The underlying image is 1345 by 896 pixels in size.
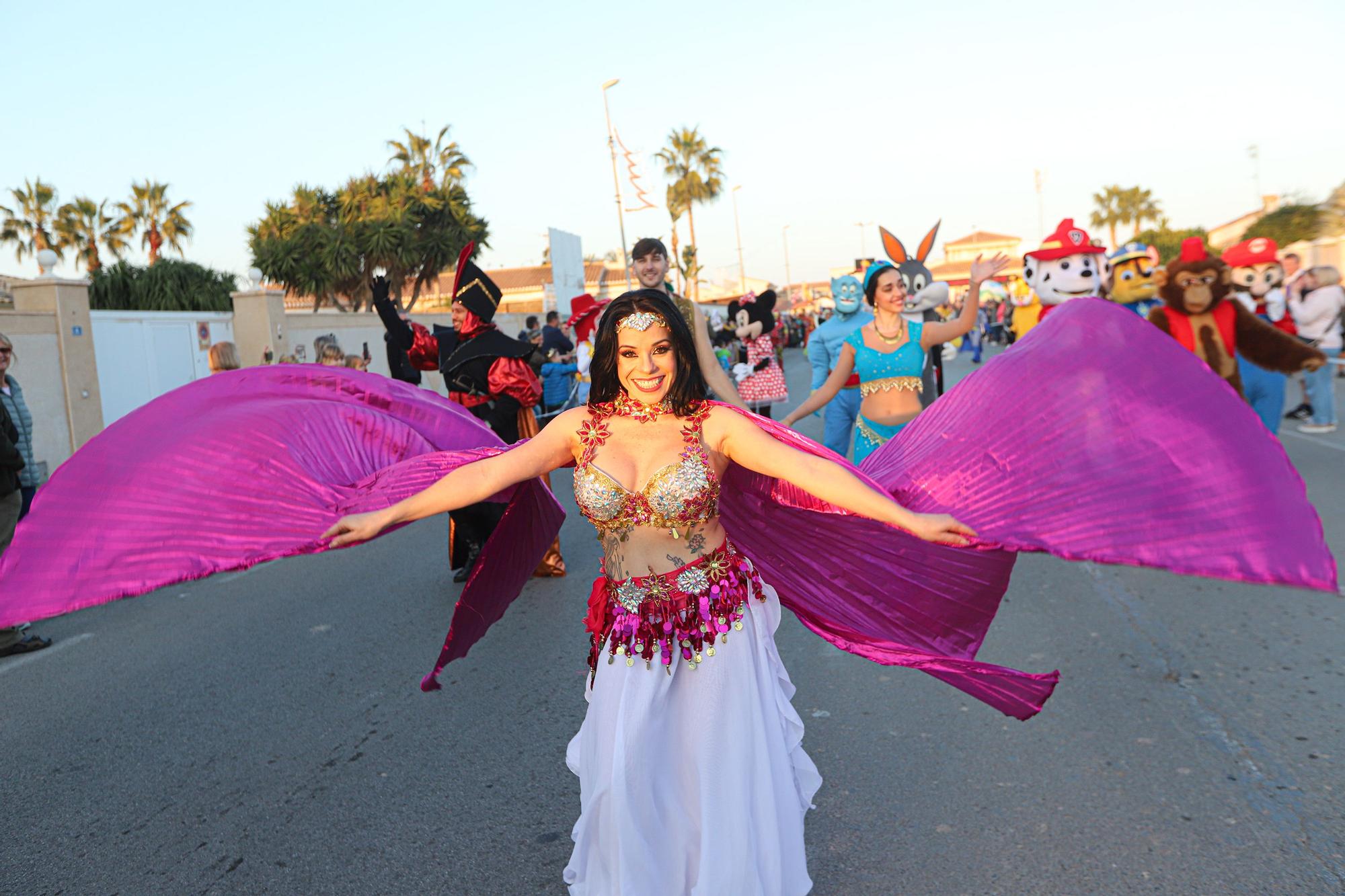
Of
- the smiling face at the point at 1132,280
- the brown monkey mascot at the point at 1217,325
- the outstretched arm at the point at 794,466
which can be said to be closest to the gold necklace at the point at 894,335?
the brown monkey mascot at the point at 1217,325

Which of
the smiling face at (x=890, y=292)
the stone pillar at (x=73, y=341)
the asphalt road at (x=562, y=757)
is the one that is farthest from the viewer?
the stone pillar at (x=73, y=341)

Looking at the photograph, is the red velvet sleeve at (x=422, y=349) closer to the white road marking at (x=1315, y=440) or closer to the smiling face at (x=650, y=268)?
the smiling face at (x=650, y=268)

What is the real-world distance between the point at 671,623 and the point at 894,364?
11.5 ft

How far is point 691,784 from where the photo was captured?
9.07 feet

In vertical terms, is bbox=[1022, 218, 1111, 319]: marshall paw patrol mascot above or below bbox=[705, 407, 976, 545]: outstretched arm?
above

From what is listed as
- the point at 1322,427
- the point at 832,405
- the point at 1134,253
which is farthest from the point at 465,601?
the point at 1322,427

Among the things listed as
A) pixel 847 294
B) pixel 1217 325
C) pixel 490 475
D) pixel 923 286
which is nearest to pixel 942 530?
pixel 490 475

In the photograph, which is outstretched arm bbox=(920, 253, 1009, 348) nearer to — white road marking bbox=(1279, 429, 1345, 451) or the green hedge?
white road marking bbox=(1279, 429, 1345, 451)

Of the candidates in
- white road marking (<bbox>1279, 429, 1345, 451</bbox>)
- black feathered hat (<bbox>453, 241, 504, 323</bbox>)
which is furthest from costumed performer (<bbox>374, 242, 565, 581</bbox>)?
white road marking (<bbox>1279, 429, 1345, 451</bbox>)

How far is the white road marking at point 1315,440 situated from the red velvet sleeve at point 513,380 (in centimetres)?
858

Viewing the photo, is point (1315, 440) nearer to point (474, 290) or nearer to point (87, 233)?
point (474, 290)

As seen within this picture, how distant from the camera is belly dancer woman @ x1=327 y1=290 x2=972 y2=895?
2.70 meters

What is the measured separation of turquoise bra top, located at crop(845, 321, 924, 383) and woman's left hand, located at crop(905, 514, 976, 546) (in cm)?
334

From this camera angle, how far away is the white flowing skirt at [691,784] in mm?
2680
